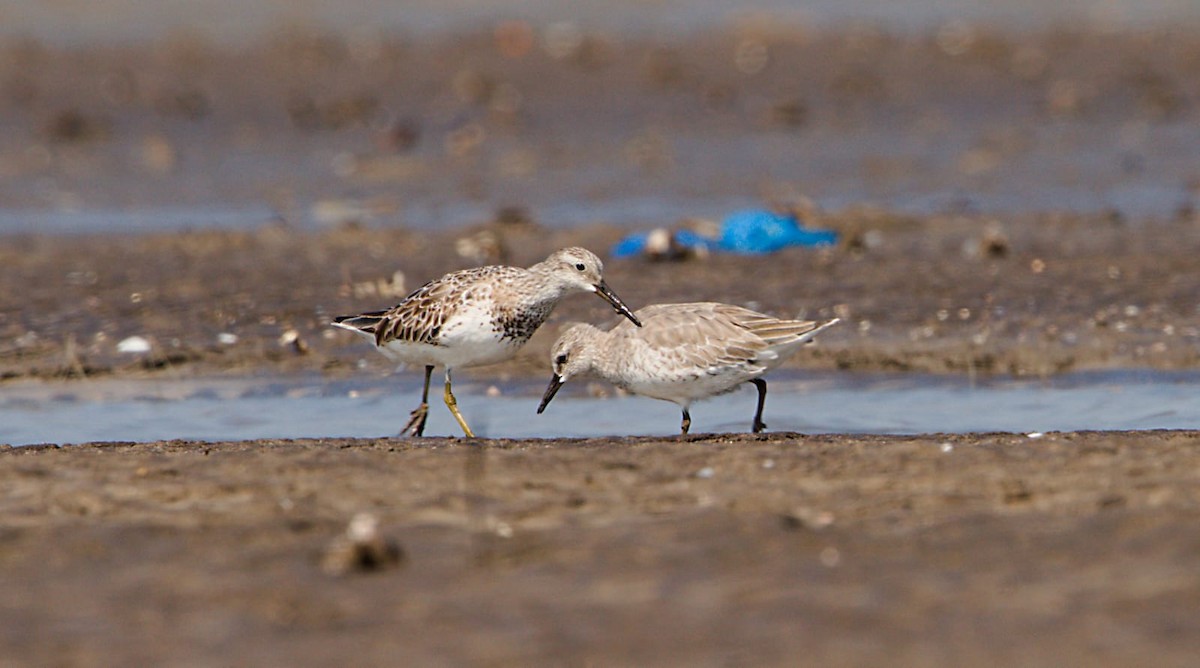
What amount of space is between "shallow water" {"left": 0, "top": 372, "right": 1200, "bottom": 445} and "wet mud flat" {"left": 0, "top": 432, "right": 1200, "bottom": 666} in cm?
158

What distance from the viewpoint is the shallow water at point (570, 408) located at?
941 cm

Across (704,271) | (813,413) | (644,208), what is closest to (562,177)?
(644,208)

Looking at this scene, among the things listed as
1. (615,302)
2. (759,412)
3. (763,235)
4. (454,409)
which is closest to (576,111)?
(763,235)

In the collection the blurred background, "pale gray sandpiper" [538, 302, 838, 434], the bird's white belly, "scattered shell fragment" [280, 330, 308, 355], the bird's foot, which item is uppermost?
the blurred background

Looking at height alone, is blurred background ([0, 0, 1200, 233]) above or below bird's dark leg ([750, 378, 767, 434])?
above

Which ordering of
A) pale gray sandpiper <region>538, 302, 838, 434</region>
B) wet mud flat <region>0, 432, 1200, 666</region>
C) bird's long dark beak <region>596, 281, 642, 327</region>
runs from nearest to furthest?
wet mud flat <region>0, 432, 1200, 666</region>, pale gray sandpiper <region>538, 302, 838, 434</region>, bird's long dark beak <region>596, 281, 642, 327</region>

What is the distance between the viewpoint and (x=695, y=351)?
877 centimetres

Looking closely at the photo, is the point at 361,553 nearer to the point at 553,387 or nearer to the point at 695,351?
the point at 695,351

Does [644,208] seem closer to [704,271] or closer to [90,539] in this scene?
[704,271]

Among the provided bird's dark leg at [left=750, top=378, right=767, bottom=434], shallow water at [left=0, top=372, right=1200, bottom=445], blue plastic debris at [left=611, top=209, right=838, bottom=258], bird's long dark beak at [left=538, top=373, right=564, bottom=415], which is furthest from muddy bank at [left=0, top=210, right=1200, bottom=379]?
bird's dark leg at [left=750, top=378, right=767, bottom=434]

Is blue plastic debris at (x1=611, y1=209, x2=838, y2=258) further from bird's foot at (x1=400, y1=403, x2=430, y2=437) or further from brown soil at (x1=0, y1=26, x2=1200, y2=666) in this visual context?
bird's foot at (x1=400, y1=403, x2=430, y2=437)

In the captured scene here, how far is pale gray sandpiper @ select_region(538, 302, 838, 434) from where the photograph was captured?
28.8ft

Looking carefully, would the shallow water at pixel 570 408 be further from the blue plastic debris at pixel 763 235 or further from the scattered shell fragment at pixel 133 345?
the blue plastic debris at pixel 763 235

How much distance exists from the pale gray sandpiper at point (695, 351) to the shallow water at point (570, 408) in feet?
1.47
